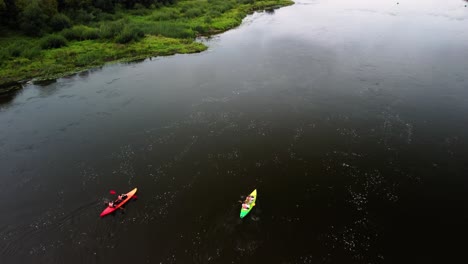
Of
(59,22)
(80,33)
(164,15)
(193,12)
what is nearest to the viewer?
(80,33)

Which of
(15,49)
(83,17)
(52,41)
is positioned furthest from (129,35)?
(15,49)

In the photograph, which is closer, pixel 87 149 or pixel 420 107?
pixel 87 149

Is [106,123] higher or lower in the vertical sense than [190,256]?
higher

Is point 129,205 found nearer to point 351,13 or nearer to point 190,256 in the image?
point 190,256

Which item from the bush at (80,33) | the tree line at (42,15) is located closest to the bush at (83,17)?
the tree line at (42,15)

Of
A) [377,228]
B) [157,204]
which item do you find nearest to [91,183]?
[157,204]

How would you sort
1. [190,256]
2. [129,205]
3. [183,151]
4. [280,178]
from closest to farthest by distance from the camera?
[190,256], [129,205], [280,178], [183,151]

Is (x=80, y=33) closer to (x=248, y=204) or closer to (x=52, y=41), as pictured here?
(x=52, y=41)
